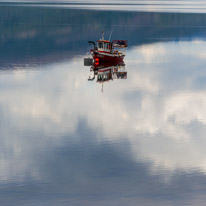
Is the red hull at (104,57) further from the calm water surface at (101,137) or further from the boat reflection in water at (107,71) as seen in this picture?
the calm water surface at (101,137)

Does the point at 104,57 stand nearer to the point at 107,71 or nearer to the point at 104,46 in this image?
the point at 104,46

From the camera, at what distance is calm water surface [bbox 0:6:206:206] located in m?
19.1

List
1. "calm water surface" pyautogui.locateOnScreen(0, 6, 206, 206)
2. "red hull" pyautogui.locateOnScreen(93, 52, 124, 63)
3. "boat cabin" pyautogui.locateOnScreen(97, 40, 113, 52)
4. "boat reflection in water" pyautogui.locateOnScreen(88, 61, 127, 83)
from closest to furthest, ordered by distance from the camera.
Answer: "calm water surface" pyautogui.locateOnScreen(0, 6, 206, 206) < "boat reflection in water" pyautogui.locateOnScreen(88, 61, 127, 83) < "boat cabin" pyautogui.locateOnScreen(97, 40, 113, 52) < "red hull" pyautogui.locateOnScreen(93, 52, 124, 63)

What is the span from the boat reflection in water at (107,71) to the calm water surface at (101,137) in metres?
1.08

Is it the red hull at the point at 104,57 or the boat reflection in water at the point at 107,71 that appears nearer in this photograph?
the boat reflection in water at the point at 107,71

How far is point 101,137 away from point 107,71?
28.0 metres

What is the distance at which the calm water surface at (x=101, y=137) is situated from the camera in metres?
19.1

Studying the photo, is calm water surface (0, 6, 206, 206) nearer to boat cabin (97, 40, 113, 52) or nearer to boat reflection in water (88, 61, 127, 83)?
boat reflection in water (88, 61, 127, 83)

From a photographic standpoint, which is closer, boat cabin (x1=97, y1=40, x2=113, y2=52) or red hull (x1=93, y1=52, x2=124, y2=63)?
boat cabin (x1=97, y1=40, x2=113, y2=52)

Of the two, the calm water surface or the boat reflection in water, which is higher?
the calm water surface

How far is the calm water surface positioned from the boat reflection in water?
3.56ft

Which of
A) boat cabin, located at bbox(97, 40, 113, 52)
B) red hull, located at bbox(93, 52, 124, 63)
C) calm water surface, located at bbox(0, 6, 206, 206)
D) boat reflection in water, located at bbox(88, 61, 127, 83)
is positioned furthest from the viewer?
red hull, located at bbox(93, 52, 124, 63)

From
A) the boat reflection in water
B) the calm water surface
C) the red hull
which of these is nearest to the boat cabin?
the red hull

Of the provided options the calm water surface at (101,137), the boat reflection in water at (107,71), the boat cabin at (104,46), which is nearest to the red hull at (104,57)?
the boat reflection in water at (107,71)
